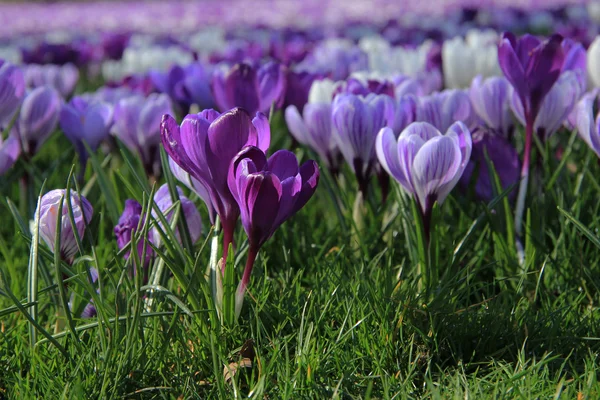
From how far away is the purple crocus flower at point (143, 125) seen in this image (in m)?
2.31

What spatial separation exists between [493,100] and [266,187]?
3.59 feet

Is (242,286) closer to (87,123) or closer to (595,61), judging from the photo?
(87,123)

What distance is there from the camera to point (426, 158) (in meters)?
1.58

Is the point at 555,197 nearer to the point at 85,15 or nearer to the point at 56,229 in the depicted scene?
the point at 56,229

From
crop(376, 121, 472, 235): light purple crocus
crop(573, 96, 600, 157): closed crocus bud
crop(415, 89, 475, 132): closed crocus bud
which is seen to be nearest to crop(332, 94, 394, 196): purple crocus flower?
crop(415, 89, 475, 132): closed crocus bud

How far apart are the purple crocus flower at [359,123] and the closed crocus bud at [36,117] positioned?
3.17 ft

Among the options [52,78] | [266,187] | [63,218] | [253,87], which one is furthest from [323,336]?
[52,78]

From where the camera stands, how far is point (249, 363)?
4.86ft

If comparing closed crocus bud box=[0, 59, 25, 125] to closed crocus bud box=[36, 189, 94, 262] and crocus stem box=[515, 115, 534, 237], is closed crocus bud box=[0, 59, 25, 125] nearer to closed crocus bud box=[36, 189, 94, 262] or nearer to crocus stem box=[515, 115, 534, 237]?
closed crocus bud box=[36, 189, 94, 262]

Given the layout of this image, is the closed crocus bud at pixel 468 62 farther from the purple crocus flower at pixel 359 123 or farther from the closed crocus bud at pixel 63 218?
the closed crocus bud at pixel 63 218

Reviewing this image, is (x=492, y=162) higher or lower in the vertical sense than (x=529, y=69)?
lower

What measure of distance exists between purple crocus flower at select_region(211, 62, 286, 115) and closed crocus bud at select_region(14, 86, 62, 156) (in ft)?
1.81

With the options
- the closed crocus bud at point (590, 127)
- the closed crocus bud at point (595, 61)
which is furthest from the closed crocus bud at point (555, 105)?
the closed crocus bud at point (595, 61)

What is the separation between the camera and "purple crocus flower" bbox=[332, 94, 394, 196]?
6.24 feet
